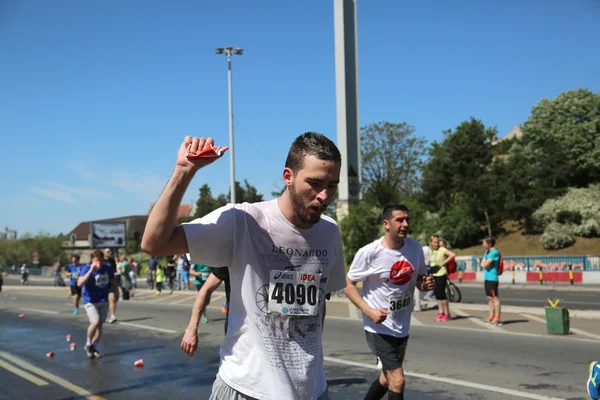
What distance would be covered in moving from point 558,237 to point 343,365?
36.8 m

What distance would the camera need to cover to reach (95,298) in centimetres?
1080

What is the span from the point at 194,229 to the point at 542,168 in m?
49.0

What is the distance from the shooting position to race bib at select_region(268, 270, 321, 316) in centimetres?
279

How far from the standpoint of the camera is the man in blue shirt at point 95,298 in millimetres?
10609

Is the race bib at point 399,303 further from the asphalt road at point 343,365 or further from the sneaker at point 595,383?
the asphalt road at point 343,365

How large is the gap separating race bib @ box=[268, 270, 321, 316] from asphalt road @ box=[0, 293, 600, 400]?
463 centimetres

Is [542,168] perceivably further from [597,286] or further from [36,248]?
[36,248]

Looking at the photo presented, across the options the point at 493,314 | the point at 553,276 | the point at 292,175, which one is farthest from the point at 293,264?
the point at 553,276

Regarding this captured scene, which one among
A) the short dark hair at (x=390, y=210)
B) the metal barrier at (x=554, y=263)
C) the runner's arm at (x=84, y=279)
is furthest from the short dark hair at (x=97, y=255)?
the metal barrier at (x=554, y=263)

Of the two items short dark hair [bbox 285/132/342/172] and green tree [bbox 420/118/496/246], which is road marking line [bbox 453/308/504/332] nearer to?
short dark hair [bbox 285/132/342/172]

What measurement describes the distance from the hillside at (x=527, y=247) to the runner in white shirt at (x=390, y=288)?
37.4 m

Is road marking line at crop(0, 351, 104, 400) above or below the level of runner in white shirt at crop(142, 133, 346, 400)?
below

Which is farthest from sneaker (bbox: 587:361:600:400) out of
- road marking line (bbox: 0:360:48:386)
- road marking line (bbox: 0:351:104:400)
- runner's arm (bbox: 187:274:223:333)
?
road marking line (bbox: 0:360:48:386)

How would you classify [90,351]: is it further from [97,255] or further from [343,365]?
[343,365]
